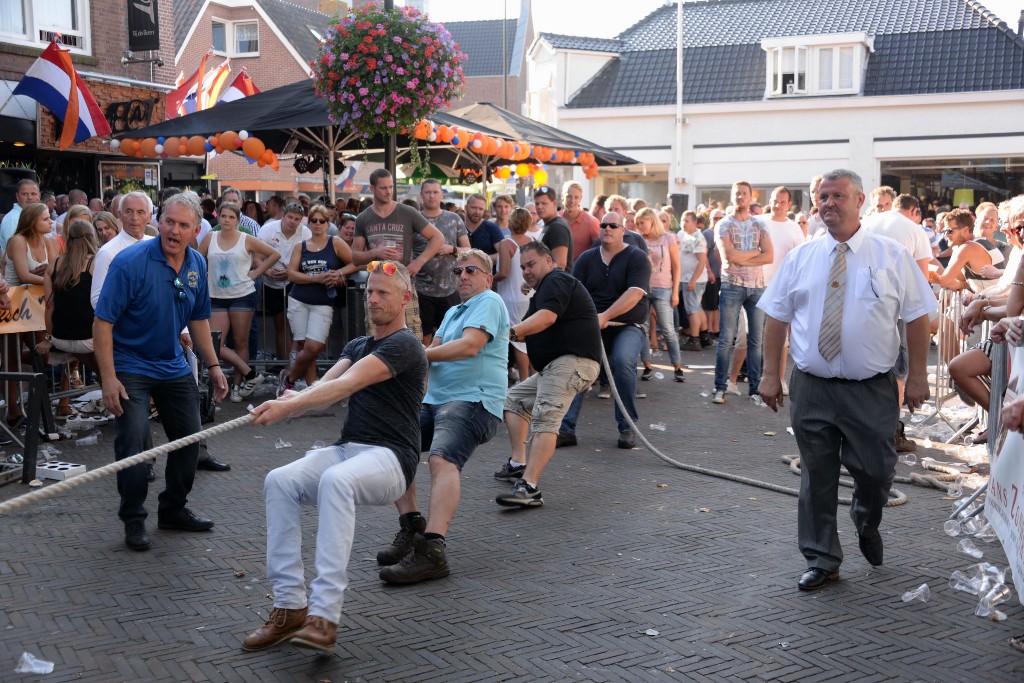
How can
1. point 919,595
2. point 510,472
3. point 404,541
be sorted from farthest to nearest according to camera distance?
point 510,472 < point 404,541 < point 919,595

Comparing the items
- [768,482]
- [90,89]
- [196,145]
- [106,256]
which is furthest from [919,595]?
[90,89]

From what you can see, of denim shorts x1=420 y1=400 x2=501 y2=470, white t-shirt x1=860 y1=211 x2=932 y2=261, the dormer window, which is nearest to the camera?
denim shorts x1=420 y1=400 x2=501 y2=470

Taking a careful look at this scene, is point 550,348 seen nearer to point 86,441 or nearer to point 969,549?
point 969,549

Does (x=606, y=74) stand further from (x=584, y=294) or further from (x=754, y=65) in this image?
(x=584, y=294)

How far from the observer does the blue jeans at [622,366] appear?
8812 millimetres

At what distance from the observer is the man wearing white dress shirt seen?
5.29m

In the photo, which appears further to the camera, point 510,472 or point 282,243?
point 282,243

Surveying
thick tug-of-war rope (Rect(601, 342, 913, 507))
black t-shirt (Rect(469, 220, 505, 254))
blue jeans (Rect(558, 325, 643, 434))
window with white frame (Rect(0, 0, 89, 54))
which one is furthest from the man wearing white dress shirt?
window with white frame (Rect(0, 0, 89, 54))

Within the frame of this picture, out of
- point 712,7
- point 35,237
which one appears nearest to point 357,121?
point 35,237

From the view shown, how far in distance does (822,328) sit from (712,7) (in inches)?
1396

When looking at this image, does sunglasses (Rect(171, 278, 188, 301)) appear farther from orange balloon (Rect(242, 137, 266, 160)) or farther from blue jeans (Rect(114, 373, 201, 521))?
orange balloon (Rect(242, 137, 266, 160))

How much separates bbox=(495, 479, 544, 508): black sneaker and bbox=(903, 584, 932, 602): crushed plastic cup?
2.41m

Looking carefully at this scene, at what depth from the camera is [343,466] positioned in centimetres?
464

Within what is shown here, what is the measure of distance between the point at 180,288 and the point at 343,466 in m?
2.09
